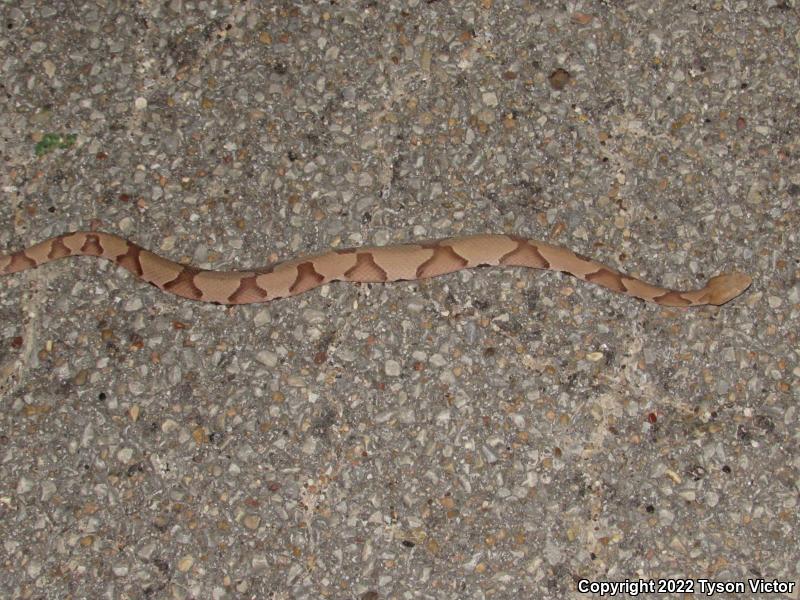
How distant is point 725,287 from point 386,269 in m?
1.78

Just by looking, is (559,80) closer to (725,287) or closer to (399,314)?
(725,287)

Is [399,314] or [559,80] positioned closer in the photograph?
[399,314]

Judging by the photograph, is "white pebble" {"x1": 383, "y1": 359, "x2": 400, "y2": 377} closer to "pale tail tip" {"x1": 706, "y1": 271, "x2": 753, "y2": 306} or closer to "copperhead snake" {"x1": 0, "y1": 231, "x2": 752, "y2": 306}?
"copperhead snake" {"x1": 0, "y1": 231, "x2": 752, "y2": 306}

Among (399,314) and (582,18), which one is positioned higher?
(582,18)

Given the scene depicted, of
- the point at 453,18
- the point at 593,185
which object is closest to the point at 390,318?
the point at 593,185

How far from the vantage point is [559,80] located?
4180 mm

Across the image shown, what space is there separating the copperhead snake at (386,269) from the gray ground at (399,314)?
0.09m

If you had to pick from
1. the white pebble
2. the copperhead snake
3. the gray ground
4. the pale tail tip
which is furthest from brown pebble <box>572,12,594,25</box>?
the white pebble

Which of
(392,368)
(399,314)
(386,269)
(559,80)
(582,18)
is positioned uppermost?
(582,18)

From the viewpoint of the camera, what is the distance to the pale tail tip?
3.79 m

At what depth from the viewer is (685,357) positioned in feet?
12.4

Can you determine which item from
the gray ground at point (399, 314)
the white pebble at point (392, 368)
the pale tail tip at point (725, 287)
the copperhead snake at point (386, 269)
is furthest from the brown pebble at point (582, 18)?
the white pebble at point (392, 368)

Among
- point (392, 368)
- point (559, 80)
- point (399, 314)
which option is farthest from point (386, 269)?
point (559, 80)

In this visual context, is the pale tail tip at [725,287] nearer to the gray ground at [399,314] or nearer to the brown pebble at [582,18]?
the gray ground at [399,314]
